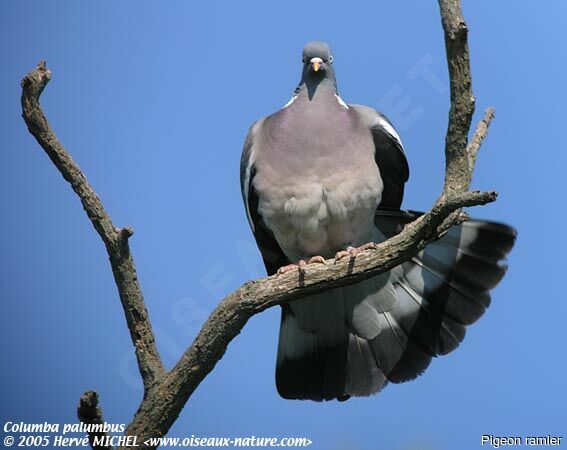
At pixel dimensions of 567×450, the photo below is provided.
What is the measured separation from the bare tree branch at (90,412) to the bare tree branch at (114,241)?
50 cm

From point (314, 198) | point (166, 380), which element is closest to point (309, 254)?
point (314, 198)

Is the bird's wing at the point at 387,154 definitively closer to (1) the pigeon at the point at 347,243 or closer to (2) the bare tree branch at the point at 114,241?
(1) the pigeon at the point at 347,243

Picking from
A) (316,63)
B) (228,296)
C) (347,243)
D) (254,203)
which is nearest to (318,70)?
(316,63)

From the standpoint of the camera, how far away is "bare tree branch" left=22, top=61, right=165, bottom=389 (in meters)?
4.68

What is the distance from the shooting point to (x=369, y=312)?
6023mm

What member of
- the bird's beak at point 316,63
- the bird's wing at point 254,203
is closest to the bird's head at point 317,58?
the bird's beak at point 316,63

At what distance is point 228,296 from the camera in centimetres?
466

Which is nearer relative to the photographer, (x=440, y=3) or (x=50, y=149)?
(x=440, y=3)

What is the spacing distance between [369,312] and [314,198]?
104 centimetres

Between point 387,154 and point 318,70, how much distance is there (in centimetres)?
68

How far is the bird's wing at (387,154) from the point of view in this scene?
5625 millimetres

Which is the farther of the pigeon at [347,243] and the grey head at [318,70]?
the grey head at [318,70]

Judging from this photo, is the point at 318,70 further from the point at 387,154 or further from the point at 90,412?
the point at 90,412

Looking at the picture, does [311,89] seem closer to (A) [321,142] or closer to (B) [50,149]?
(A) [321,142]
